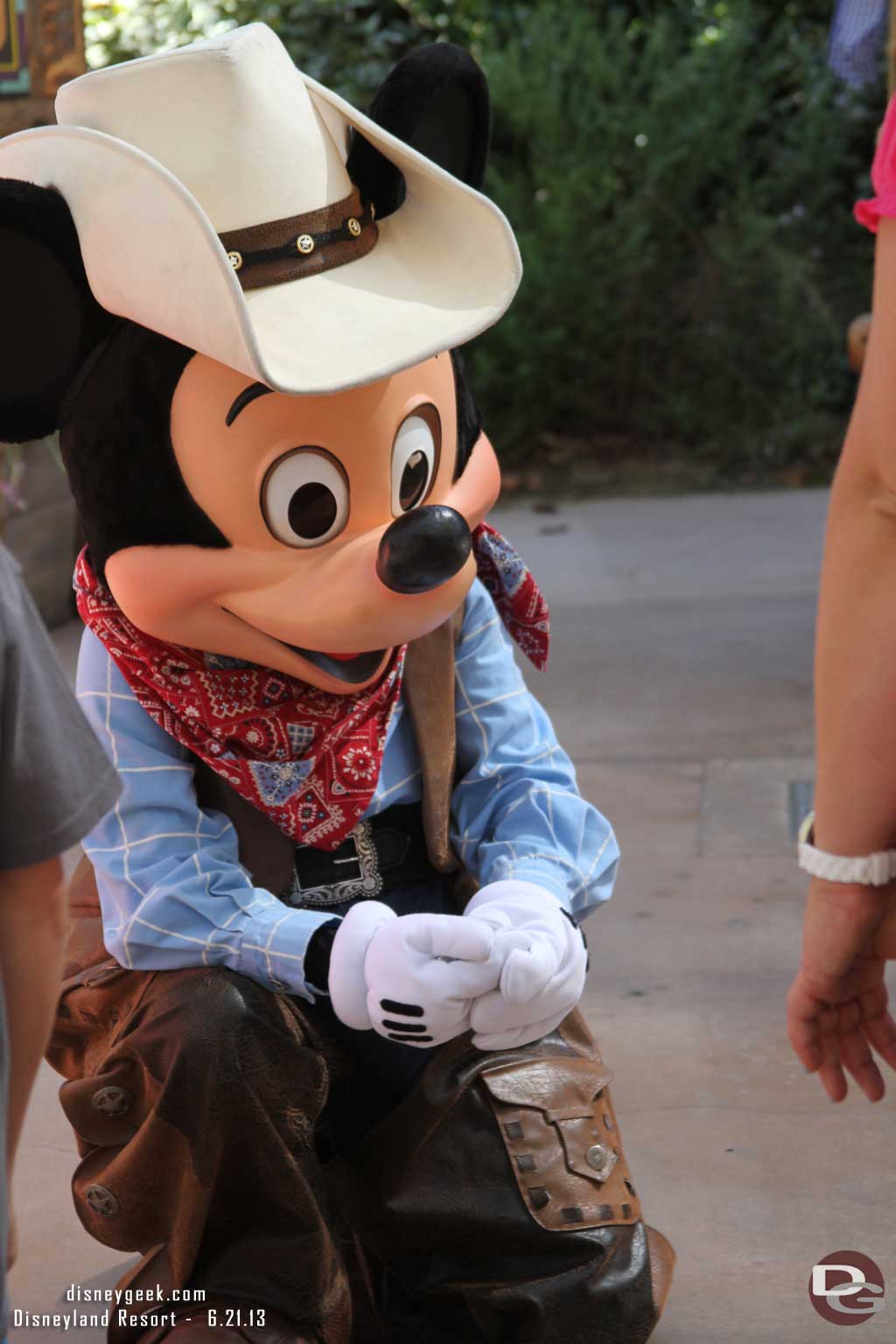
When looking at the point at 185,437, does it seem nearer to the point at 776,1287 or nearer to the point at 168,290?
the point at 168,290

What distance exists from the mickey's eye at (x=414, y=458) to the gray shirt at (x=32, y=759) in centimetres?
65

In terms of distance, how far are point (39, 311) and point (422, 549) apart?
18.9 inches

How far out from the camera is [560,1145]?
6.43 feet

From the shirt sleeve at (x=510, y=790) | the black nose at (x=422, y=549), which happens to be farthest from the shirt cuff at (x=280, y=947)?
the black nose at (x=422, y=549)

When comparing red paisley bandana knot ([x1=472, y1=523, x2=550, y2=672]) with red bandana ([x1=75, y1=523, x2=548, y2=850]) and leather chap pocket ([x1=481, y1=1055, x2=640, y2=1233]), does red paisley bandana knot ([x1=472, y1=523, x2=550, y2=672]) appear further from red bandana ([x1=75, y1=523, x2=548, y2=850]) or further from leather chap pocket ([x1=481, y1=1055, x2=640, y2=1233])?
leather chap pocket ([x1=481, y1=1055, x2=640, y2=1233])

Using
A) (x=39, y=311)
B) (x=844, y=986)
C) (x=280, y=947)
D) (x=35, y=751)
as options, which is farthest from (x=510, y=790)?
(x=35, y=751)

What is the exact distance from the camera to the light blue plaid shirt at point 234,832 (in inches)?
74.5

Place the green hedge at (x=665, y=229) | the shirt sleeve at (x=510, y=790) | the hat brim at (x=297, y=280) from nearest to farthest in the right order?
the hat brim at (x=297, y=280) < the shirt sleeve at (x=510, y=790) < the green hedge at (x=665, y=229)

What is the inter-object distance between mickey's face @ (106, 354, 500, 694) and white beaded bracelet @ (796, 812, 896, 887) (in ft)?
1.58

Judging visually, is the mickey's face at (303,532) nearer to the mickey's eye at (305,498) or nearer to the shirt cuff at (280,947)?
the mickey's eye at (305,498)

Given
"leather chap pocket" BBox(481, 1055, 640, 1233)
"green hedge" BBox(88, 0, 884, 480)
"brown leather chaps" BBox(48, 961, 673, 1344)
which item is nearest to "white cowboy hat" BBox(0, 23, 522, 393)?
"brown leather chaps" BBox(48, 961, 673, 1344)

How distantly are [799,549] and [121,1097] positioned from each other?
4.59 meters

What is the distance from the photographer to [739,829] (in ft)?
12.2

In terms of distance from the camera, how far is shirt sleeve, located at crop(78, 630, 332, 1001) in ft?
6.18
